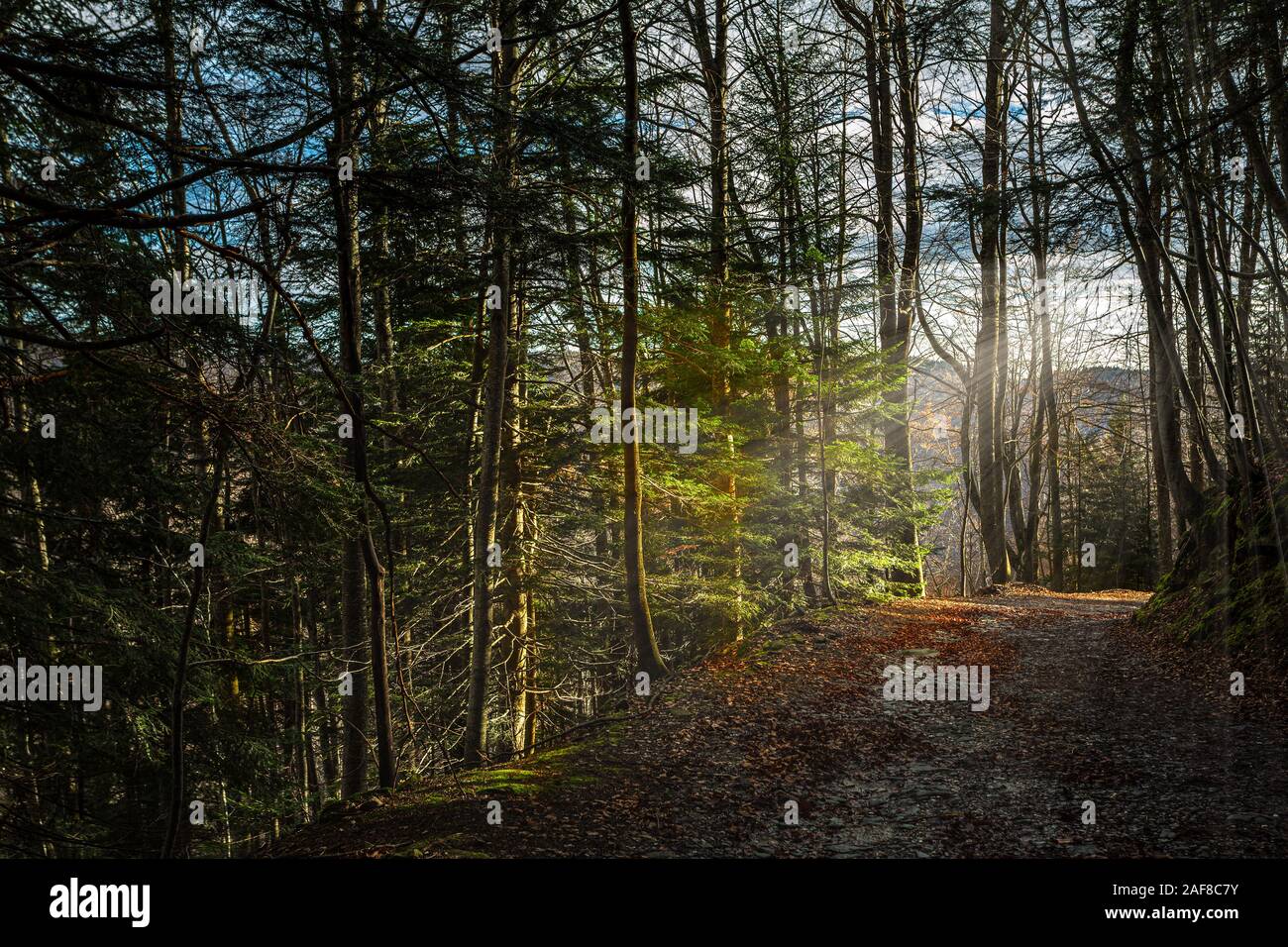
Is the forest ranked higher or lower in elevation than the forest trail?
higher

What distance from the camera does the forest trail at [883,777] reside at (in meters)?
5.09

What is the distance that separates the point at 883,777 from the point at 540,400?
8.45 m

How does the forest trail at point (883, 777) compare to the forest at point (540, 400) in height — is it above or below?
below

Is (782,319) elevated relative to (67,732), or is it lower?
elevated

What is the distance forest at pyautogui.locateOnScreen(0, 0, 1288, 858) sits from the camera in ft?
16.0

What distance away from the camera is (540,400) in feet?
41.7

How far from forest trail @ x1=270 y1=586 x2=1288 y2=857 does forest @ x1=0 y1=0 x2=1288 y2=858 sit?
0.08 metres

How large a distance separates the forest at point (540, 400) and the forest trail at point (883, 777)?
80 millimetres

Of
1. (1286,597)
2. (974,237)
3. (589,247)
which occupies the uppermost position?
(974,237)
